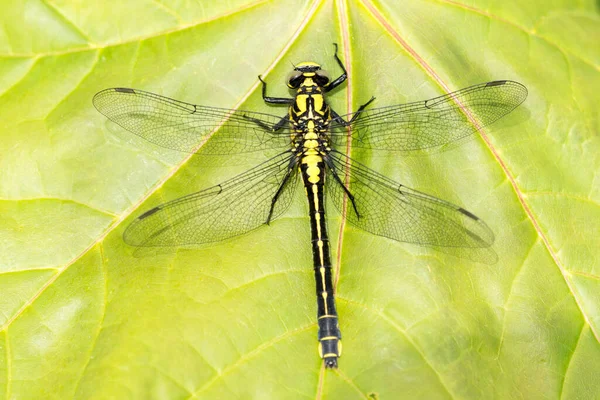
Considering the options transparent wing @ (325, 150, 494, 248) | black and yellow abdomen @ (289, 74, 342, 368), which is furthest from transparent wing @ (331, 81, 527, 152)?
black and yellow abdomen @ (289, 74, 342, 368)

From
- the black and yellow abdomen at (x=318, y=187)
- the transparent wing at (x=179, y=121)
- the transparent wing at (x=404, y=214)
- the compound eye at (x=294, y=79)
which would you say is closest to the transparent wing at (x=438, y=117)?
the transparent wing at (x=404, y=214)

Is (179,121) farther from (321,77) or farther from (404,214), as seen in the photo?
(404,214)

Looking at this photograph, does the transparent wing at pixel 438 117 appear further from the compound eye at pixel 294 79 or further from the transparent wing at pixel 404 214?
the compound eye at pixel 294 79

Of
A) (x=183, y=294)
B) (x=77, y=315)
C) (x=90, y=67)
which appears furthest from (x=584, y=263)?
(x=90, y=67)

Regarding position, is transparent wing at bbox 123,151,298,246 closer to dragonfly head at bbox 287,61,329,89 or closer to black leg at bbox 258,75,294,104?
black leg at bbox 258,75,294,104

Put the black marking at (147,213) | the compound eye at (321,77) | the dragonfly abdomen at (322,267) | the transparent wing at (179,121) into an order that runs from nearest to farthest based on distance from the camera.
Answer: the dragonfly abdomen at (322,267), the black marking at (147,213), the transparent wing at (179,121), the compound eye at (321,77)

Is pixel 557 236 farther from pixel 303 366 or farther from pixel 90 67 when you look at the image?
pixel 90 67

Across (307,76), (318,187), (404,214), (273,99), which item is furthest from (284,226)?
(307,76)

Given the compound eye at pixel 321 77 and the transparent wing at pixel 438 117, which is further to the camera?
the compound eye at pixel 321 77
